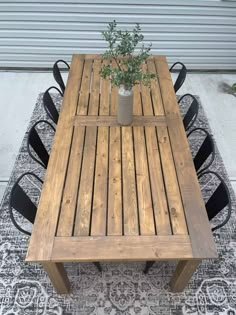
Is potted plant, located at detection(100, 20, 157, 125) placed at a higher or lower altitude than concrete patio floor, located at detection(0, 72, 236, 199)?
lower

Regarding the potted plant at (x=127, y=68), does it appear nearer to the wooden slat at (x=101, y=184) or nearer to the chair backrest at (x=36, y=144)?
the wooden slat at (x=101, y=184)

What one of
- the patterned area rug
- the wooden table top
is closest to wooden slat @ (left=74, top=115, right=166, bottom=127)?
the wooden table top

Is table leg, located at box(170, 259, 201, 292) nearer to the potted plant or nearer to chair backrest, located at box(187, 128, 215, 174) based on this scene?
chair backrest, located at box(187, 128, 215, 174)

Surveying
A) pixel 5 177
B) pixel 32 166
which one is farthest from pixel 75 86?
pixel 5 177

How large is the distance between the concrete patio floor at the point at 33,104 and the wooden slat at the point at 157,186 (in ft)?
3.98

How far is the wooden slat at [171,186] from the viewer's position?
1.36 meters

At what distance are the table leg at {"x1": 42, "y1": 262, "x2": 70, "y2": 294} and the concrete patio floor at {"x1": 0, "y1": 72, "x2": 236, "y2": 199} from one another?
44.3 inches

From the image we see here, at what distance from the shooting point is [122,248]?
127 cm

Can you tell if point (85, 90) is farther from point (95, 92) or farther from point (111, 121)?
point (111, 121)

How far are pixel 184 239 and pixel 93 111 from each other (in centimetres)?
122

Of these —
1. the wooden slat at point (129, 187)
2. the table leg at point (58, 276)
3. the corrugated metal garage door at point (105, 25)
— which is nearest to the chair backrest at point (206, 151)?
the wooden slat at point (129, 187)

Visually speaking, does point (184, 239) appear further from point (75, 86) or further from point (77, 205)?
point (75, 86)

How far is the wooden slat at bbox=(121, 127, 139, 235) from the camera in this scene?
135 centimetres

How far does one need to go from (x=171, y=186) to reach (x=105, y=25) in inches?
121
